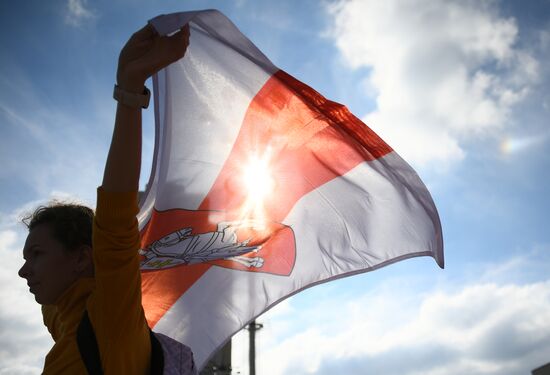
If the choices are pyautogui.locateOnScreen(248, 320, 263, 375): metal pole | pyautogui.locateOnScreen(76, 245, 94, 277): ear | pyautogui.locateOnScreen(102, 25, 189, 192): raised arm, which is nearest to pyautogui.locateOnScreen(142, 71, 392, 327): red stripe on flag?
pyautogui.locateOnScreen(76, 245, 94, 277): ear

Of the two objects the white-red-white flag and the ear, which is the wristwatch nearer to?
the ear

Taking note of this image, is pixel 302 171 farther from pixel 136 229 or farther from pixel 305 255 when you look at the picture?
pixel 136 229

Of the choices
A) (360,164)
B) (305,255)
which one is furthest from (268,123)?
(305,255)

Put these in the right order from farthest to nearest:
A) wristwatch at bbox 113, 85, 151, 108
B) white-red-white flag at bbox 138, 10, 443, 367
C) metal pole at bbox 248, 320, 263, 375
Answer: metal pole at bbox 248, 320, 263, 375, white-red-white flag at bbox 138, 10, 443, 367, wristwatch at bbox 113, 85, 151, 108

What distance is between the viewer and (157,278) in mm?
3271

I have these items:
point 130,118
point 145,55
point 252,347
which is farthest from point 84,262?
point 252,347

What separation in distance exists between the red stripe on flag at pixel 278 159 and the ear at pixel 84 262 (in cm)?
142

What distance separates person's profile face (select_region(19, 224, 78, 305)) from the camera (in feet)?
5.30

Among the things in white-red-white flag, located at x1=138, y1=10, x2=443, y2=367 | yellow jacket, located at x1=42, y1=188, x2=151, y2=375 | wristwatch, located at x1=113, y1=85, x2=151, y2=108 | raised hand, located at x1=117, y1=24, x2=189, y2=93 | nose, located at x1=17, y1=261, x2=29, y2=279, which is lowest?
yellow jacket, located at x1=42, y1=188, x2=151, y2=375

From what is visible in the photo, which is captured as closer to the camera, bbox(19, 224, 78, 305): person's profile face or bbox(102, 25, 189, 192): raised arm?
bbox(102, 25, 189, 192): raised arm

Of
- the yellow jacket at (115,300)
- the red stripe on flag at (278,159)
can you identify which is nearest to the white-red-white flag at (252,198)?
the red stripe on flag at (278,159)

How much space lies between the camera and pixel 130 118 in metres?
1.27

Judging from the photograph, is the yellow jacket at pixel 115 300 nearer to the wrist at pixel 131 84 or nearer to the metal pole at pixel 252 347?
the wrist at pixel 131 84

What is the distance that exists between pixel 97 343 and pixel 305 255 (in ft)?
6.43
